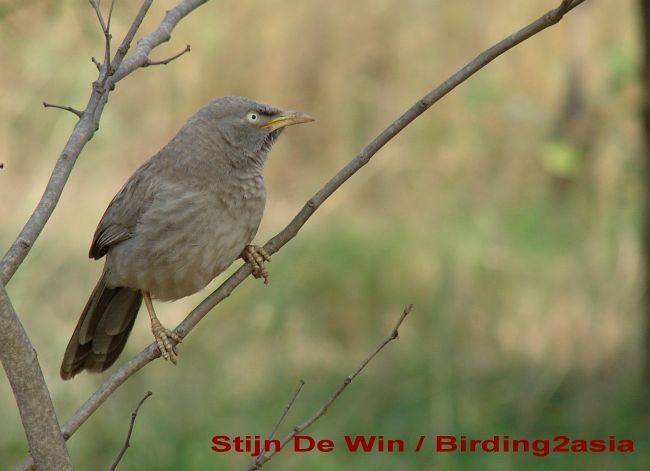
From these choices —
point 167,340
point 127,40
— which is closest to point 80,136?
point 127,40

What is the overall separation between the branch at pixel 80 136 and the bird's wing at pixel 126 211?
110 centimetres

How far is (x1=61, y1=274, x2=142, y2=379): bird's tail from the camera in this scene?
3.83 m

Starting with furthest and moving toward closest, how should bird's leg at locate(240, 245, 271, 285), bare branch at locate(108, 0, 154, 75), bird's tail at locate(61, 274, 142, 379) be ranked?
bird's tail at locate(61, 274, 142, 379), bird's leg at locate(240, 245, 271, 285), bare branch at locate(108, 0, 154, 75)

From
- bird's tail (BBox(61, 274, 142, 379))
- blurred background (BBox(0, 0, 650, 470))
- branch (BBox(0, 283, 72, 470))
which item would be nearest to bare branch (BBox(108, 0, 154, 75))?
branch (BBox(0, 283, 72, 470))

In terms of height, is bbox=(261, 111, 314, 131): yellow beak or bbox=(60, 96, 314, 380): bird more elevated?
bbox=(261, 111, 314, 131): yellow beak

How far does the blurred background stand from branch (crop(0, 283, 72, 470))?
250cm

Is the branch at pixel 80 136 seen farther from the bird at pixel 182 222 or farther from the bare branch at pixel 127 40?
the bird at pixel 182 222

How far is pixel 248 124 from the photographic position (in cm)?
373

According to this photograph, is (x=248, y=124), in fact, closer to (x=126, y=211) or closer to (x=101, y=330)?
(x=126, y=211)

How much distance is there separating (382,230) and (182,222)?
4.07 meters

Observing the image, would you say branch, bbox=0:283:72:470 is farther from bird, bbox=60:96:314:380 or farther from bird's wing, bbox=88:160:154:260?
bird's wing, bbox=88:160:154:260

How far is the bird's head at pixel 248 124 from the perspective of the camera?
12.2 feet

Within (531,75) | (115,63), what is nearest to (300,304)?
(531,75)

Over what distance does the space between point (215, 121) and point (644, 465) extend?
10.0 ft
